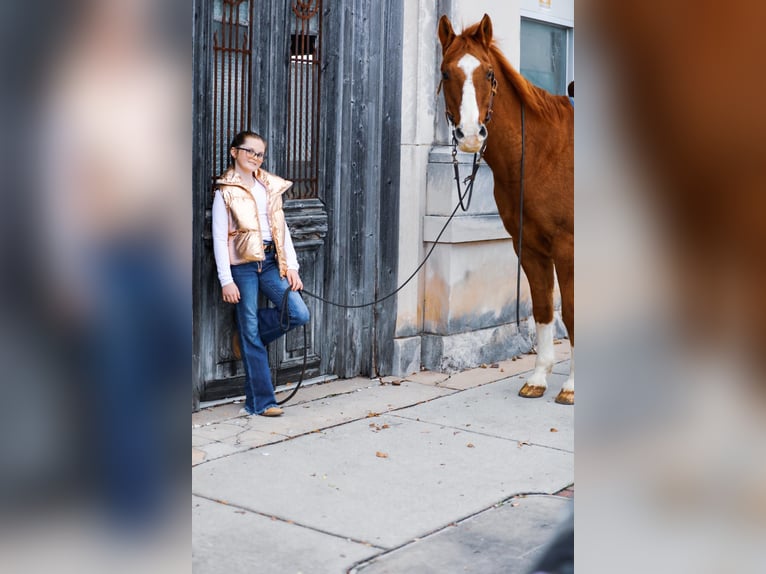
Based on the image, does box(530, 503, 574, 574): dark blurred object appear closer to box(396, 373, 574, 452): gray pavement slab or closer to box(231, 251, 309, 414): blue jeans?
box(396, 373, 574, 452): gray pavement slab

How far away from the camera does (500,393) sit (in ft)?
25.3

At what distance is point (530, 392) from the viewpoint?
24.9 ft

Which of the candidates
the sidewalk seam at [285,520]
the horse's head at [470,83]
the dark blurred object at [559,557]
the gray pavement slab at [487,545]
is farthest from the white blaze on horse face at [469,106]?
the dark blurred object at [559,557]

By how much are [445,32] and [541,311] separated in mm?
2143

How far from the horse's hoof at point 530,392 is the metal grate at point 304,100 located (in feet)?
7.00

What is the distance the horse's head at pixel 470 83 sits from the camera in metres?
6.84

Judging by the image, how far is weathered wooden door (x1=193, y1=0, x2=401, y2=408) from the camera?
6789 mm

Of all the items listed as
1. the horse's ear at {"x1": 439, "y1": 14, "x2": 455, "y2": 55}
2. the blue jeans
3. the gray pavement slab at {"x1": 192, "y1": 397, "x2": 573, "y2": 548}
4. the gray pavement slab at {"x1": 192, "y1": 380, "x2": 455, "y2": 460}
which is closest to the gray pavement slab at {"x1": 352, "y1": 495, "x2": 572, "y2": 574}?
the gray pavement slab at {"x1": 192, "y1": 397, "x2": 573, "y2": 548}
